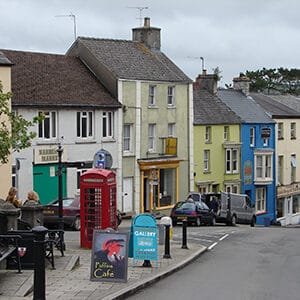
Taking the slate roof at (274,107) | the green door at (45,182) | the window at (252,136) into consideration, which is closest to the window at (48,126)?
the green door at (45,182)

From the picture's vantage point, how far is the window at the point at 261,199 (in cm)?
6191

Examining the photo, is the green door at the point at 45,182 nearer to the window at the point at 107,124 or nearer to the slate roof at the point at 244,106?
the window at the point at 107,124

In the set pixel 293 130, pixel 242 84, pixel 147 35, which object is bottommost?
pixel 293 130

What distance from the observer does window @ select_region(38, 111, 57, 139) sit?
40594 mm

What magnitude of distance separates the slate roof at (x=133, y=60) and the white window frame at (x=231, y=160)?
794 centimetres

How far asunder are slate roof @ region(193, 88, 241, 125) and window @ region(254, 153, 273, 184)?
4.44m

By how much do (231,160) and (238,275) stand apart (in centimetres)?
4009

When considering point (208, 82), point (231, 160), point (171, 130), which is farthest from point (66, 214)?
point (208, 82)

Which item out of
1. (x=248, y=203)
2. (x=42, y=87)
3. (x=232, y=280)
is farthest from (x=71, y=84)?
(x=232, y=280)

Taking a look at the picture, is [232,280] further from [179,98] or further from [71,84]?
[179,98]

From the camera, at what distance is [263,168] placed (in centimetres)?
6175

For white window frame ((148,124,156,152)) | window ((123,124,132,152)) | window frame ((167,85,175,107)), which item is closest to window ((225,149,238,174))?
window frame ((167,85,175,107))

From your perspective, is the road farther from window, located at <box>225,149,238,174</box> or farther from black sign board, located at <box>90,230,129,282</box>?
window, located at <box>225,149,238,174</box>

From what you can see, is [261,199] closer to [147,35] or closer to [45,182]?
[147,35]
